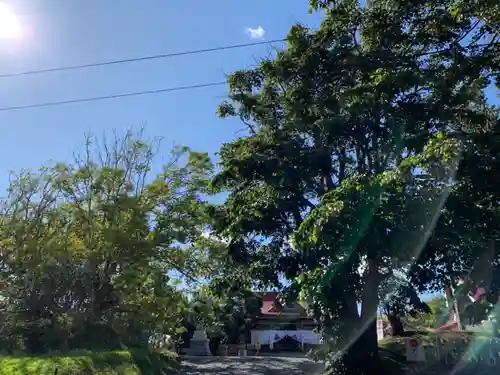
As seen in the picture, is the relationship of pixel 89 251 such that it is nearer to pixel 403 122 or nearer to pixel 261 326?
pixel 403 122

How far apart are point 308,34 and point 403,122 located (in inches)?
184

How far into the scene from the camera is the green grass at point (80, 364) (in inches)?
403

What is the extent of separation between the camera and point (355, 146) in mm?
15961

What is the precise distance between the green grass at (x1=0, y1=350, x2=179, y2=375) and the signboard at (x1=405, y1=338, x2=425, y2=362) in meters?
9.88

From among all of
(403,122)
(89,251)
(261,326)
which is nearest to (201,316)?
(89,251)

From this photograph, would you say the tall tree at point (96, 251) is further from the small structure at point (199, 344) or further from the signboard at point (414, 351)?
the small structure at point (199, 344)

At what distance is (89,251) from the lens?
16.8 metres

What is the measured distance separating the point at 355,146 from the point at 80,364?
10.6 m

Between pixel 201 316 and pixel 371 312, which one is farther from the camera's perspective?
pixel 201 316

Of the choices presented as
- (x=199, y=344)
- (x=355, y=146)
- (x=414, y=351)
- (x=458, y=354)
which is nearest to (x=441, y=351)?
(x=458, y=354)

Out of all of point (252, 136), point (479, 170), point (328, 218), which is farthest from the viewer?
point (252, 136)

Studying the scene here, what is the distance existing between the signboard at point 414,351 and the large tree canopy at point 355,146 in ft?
12.0

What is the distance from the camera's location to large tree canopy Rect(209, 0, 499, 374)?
10922 millimetres

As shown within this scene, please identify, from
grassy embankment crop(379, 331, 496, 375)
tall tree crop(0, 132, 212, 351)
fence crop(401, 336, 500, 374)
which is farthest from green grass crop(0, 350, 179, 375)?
fence crop(401, 336, 500, 374)
